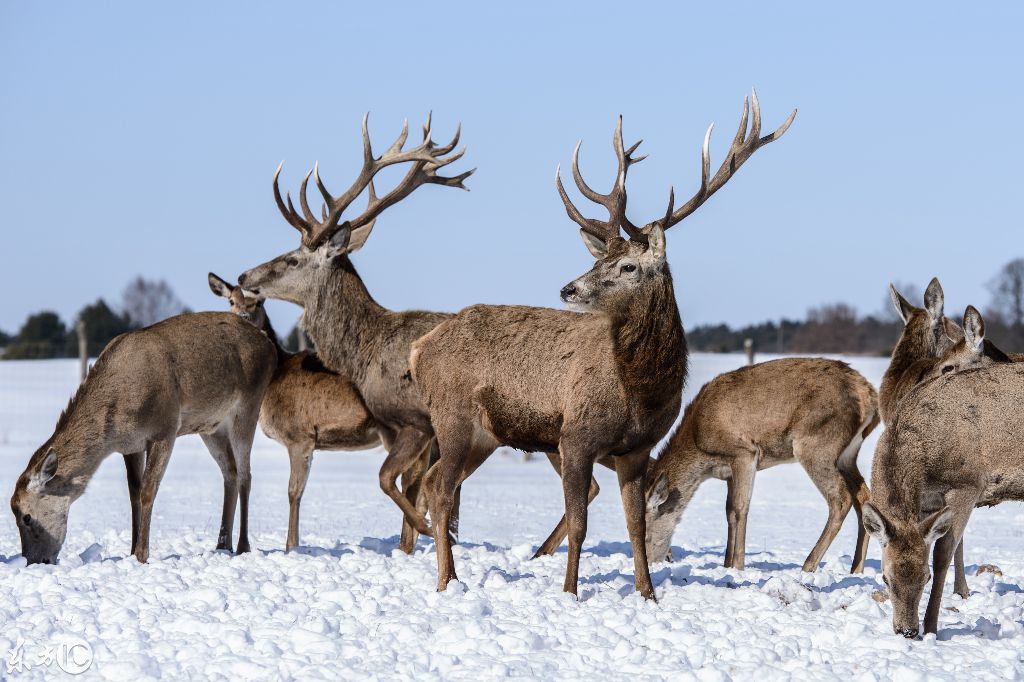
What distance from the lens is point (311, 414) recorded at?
11328 mm

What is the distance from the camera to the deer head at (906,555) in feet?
24.0

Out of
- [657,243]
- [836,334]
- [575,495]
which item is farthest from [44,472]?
[836,334]

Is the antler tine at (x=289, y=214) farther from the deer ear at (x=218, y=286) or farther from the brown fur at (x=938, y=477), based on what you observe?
the brown fur at (x=938, y=477)

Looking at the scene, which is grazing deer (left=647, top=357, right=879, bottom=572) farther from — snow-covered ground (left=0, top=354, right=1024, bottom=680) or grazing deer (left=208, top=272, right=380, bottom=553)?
grazing deer (left=208, top=272, right=380, bottom=553)

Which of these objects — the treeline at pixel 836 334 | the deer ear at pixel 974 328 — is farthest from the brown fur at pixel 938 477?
the treeline at pixel 836 334

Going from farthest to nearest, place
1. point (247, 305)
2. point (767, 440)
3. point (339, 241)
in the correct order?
point (247, 305) < point (339, 241) < point (767, 440)

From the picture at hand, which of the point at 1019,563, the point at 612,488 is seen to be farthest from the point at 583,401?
the point at 612,488

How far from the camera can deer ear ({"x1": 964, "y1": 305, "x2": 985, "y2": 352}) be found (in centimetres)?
905

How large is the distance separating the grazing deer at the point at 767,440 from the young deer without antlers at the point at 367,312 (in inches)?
79.6

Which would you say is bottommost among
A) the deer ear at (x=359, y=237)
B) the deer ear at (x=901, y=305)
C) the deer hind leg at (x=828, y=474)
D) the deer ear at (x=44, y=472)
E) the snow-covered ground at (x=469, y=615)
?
the snow-covered ground at (x=469, y=615)

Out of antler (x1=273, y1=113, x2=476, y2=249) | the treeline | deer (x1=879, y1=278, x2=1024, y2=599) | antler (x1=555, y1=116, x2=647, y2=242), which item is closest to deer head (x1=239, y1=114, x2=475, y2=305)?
antler (x1=273, y1=113, x2=476, y2=249)

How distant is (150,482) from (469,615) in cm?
341

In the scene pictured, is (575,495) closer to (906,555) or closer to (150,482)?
(906,555)

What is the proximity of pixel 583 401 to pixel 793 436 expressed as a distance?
Answer: 285 cm
